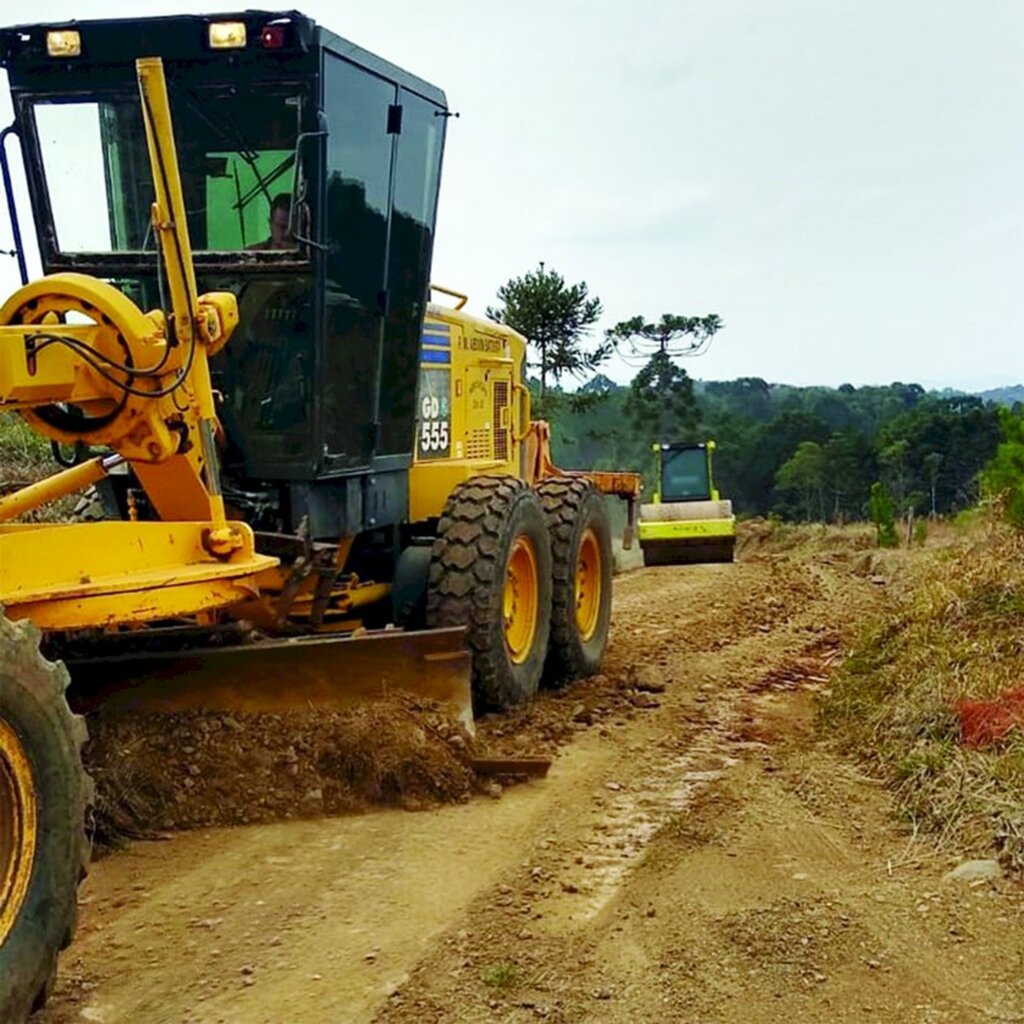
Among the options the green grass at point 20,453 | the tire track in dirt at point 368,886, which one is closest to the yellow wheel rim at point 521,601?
the tire track in dirt at point 368,886

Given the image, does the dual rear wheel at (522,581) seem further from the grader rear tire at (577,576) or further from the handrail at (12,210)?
the handrail at (12,210)

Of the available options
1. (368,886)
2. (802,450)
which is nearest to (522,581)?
(368,886)

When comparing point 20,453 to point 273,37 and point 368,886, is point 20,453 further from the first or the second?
point 368,886

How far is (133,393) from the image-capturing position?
496 centimetres

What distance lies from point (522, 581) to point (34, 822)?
403 cm

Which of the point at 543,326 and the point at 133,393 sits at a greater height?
the point at 543,326

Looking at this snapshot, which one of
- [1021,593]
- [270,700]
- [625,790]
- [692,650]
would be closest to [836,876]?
[625,790]

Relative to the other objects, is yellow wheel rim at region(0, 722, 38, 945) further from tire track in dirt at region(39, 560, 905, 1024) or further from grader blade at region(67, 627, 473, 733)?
grader blade at region(67, 627, 473, 733)

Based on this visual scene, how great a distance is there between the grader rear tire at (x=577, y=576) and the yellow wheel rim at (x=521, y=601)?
36 cm

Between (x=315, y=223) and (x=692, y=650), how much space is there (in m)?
4.75

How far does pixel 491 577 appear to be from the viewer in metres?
6.69

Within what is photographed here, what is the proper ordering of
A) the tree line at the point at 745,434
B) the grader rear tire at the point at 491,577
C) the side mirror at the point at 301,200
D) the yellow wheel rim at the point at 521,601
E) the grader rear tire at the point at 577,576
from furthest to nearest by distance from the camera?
1. the tree line at the point at 745,434
2. the grader rear tire at the point at 577,576
3. the yellow wheel rim at the point at 521,601
4. the grader rear tire at the point at 491,577
5. the side mirror at the point at 301,200

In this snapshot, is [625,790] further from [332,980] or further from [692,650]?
[692,650]

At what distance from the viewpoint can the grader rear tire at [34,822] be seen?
360 cm
